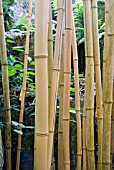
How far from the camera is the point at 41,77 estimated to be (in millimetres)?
531

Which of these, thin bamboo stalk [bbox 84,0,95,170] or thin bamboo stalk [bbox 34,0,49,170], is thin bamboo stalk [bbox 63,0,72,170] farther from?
thin bamboo stalk [bbox 34,0,49,170]

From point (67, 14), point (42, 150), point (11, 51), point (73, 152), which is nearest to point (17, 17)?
point (11, 51)

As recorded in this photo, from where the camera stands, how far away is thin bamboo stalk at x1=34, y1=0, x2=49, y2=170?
1.69 feet

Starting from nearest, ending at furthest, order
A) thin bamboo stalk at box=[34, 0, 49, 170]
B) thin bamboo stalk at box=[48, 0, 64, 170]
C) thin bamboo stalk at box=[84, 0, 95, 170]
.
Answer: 1. thin bamboo stalk at box=[34, 0, 49, 170]
2. thin bamboo stalk at box=[48, 0, 64, 170]
3. thin bamboo stalk at box=[84, 0, 95, 170]

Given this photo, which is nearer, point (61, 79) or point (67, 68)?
point (67, 68)

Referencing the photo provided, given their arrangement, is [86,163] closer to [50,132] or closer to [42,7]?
[50,132]

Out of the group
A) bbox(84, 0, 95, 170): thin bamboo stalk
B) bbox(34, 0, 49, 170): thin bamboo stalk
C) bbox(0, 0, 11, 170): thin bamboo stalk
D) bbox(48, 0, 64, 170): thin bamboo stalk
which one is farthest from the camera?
bbox(0, 0, 11, 170): thin bamboo stalk

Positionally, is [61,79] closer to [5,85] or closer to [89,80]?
[89,80]

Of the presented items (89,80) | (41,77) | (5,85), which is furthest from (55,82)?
(5,85)

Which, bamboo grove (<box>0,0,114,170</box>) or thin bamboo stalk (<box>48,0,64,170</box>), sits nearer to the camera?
bamboo grove (<box>0,0,114,170</box>)

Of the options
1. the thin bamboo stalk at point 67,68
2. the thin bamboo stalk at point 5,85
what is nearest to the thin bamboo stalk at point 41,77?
the thin bamboo stalk at point 67,68

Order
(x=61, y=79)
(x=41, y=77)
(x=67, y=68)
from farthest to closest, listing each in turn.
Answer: (x=61, y=79)
(x=67, y=68)
(x=41, y=77)

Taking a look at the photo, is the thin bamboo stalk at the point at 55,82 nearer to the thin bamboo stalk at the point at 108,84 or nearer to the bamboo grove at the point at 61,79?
the bamboo grove at the point at 61,79

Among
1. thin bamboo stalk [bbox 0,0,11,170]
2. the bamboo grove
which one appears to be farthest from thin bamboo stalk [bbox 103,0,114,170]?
thin bamboo stalk [bbox 0,0,11,170]
